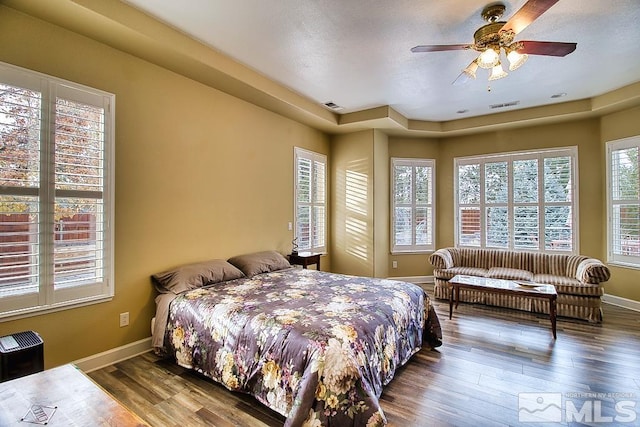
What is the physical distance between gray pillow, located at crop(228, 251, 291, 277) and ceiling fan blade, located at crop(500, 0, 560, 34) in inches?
128

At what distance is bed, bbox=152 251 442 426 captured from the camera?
5.82 ft

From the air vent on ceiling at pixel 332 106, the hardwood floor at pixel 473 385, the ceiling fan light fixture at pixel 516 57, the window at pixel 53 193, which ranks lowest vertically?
the hardwood floor at pixel 473 385

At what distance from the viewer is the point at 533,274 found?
4.62 m

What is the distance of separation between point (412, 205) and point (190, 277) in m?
4.35

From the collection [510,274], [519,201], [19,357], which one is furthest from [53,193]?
[519,201]

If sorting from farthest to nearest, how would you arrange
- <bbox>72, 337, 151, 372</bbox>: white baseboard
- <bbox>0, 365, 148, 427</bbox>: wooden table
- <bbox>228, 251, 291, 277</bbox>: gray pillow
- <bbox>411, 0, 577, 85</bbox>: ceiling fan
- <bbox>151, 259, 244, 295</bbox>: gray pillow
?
<bbox>228, 251, 291, 277</bbox>: gray pillow
<bbox>151, 259, 244, 295</bbox>: gray pillow
<bbox>72, 337, 151, 372</bbox>: white baseboard
<bbox>411, 0, 577, 85</bbox>: ceiling fan
<bbox>0, 365, 148, 427</bbox>: wooden table

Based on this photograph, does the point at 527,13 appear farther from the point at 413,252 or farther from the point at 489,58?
the point at 413,252

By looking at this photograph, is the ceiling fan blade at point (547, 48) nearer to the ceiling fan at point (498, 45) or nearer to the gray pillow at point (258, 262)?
the ceiling fan at point (498, 45)

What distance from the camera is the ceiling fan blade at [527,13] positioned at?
1.86m

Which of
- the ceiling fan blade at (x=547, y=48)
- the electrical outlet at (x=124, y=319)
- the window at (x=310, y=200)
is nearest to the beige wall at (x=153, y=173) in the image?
the electrical outlet at (x=124, y=319)

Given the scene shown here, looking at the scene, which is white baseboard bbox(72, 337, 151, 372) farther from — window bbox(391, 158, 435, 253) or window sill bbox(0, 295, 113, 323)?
window bbox(391, 158, 435, 253)

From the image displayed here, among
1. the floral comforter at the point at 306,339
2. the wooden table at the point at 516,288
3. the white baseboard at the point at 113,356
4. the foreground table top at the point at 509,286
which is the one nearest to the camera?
the floral comforter at the point at 306,339

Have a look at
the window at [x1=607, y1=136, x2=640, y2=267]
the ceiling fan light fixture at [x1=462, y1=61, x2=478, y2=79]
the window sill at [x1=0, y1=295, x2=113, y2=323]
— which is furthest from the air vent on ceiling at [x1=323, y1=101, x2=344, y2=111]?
the window at [x1=607, y1=136, x2=640, y2=267]

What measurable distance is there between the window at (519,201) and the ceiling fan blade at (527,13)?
148 inches
